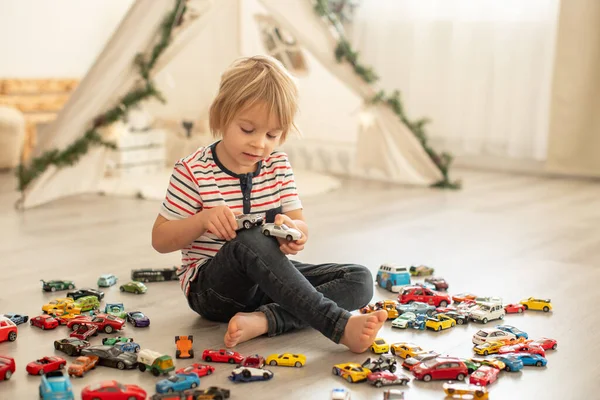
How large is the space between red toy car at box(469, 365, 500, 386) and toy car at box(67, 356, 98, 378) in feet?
2.36

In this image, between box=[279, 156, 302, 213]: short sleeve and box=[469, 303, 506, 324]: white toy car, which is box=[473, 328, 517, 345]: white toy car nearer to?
box=[469, 303, 506, 324]: white toy car

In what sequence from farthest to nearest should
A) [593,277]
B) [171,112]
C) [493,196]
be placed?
[171,112] < [493,196] < [593,277]

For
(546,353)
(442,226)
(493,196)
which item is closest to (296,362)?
(546,353)

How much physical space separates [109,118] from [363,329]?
2055 mm

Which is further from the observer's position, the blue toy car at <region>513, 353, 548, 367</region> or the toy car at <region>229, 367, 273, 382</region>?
the blue toy car at <region>513, 353, 548, 367</region>

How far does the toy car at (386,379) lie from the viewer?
59.1 inches

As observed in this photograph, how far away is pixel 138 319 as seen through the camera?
6.03ft

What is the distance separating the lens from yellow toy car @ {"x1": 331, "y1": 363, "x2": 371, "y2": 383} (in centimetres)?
152

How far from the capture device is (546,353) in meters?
1.70

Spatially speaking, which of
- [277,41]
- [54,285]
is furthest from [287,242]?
[277,41]

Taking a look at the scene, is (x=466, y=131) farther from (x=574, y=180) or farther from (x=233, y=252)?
(x=233, y=252)

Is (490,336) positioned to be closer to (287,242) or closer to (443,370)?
(443,370)

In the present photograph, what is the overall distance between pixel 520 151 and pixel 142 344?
3.18 meters

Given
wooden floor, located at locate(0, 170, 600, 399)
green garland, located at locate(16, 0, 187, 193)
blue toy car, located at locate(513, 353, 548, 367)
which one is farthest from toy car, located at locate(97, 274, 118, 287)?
green garland, located at locate(16, 0, 187, 193)
